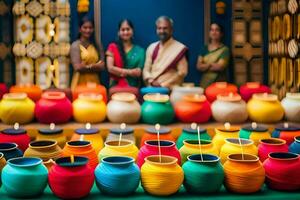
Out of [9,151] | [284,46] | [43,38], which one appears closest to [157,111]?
[9,151]

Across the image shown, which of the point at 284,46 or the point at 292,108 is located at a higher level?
the point at 284,46

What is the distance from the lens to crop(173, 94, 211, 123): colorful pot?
12.2 feet

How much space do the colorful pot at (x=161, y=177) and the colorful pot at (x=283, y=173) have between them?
37cm

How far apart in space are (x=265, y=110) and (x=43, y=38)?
295cm

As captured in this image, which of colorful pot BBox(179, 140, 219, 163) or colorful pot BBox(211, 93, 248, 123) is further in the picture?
colorful pot BBox(211, 93, 248, 123)

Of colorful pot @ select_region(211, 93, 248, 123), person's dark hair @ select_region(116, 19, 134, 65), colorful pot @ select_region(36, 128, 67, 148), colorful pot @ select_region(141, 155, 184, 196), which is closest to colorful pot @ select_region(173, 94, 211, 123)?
colorful pot @ select_region(211, 93, 248, 123)

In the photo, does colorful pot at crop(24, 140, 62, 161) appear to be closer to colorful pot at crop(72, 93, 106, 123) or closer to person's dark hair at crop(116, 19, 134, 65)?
Result: colorful pot at crop(72, 93, 106, 123)

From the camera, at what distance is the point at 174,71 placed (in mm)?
5422

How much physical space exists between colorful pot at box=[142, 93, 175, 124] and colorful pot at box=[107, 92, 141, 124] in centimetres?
6

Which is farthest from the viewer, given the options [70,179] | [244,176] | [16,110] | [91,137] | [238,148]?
[16,110]

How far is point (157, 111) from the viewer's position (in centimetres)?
369

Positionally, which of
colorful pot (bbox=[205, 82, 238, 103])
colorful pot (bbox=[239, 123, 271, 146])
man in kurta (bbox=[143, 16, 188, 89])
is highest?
man in kurta (bbox=[143, 16, 188, 89])

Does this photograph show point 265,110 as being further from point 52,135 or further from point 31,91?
point 31,91

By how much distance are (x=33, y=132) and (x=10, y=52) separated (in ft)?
8.73
